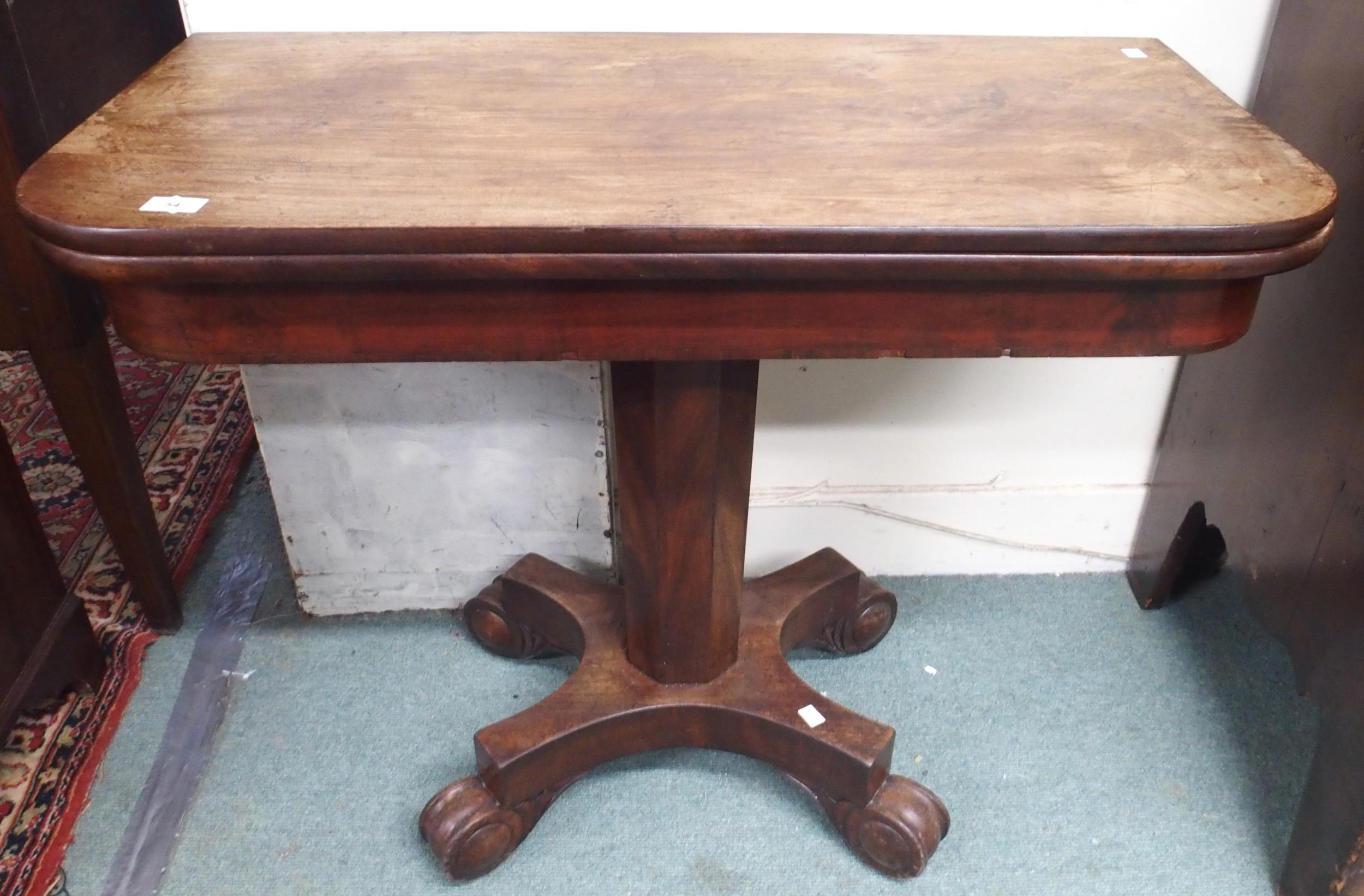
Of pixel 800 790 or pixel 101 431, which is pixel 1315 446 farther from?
pixel 101 431

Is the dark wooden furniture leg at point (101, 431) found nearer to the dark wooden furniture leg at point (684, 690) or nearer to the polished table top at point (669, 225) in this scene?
the polished table top at point (669, 225)

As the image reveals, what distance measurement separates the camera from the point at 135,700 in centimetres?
143

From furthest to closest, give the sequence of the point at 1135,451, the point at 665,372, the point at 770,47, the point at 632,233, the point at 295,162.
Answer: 1. the point at 1135,451
2. the point at 770,47
3. the point at 665,372
4. the point at 295,162
5. the point at 632,233

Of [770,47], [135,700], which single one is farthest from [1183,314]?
[135,700]

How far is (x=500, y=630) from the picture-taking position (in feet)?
4.83

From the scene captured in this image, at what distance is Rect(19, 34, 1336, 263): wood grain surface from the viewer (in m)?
0.73

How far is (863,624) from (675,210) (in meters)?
0.88

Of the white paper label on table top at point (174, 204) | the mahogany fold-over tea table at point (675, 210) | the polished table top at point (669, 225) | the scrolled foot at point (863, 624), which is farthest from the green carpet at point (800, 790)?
the white paper label on table top at point (174, 204)

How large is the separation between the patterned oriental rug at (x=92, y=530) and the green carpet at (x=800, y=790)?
0.12 feet

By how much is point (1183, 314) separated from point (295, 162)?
2.25ft

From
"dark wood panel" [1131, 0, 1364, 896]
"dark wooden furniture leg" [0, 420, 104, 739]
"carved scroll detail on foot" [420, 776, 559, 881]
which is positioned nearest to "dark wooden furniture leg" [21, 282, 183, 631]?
"dark wooden furniture leg" [0, 420, 104, 739]

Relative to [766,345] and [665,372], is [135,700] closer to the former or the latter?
[665,372]

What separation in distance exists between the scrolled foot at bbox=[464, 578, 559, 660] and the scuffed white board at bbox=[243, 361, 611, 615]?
0.30 ft

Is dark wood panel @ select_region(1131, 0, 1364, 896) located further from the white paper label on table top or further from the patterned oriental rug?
the patterned oriental rug
